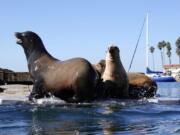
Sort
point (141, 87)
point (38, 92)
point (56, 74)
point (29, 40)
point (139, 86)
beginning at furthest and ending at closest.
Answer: point (139, 86)
point (141, 87)
point (29, 40)
point (38, 92)
point (56, 74)

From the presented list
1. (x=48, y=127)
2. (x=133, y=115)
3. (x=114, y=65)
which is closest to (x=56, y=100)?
(x=114, y=65)

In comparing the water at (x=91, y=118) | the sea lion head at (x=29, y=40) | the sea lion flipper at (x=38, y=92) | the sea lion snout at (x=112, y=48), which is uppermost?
the sea lion head at (x=29, y=40)

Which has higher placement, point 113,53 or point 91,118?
point 113,53

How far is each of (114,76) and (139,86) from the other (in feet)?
5.80

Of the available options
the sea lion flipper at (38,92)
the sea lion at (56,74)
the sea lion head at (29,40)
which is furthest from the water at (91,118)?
the sea lion head at (29,40)

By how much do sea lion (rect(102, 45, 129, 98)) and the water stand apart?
2.95 ft

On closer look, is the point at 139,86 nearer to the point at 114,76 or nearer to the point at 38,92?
the point at 114,76

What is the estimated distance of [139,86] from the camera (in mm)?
18078

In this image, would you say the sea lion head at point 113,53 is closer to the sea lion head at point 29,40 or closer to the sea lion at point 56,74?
the sea lion at point 56,74

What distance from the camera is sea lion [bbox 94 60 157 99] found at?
1758 cm

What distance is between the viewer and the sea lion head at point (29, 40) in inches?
674

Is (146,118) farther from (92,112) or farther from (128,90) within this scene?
(128,90)

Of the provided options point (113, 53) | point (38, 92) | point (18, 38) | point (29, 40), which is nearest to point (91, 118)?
point (38, 92)

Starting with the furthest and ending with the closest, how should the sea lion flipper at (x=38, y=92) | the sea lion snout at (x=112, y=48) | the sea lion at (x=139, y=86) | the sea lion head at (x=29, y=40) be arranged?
the sea lion at (x=139, y=86), the sea lion head at (x=29, y=40), the sea lion snout at (x=112, y=48), the sea lion flipper at (x=38, y=92)
